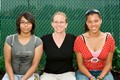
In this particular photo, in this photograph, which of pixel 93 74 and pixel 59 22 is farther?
pixel 93 74

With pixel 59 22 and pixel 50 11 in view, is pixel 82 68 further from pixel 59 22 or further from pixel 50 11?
pixel 50 11

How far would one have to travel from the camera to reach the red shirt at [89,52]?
531 centimetres

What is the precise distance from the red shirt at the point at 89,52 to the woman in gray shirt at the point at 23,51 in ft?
1.93

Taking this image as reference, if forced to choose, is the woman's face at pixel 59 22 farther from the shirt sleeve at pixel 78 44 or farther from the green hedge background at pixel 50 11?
the green hedge background at pixel 50 11

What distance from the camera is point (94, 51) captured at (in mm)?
5328

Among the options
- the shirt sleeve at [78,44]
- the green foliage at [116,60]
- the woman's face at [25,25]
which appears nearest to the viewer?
the woman's face at [25,25]

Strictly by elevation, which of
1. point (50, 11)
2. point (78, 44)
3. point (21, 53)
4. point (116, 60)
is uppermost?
point (50, 11)

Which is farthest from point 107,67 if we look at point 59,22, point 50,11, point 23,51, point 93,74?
point 50,11

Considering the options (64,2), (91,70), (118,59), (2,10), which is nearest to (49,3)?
(64,2)

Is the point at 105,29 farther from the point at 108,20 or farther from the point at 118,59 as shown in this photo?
the point at 118,59

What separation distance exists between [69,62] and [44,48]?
1.49 feet

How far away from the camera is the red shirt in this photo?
17.4ft

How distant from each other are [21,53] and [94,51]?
3.67 ft

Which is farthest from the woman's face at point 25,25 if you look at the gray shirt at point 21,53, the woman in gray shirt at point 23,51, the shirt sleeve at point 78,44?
the shirt sleeve at point 78,44
